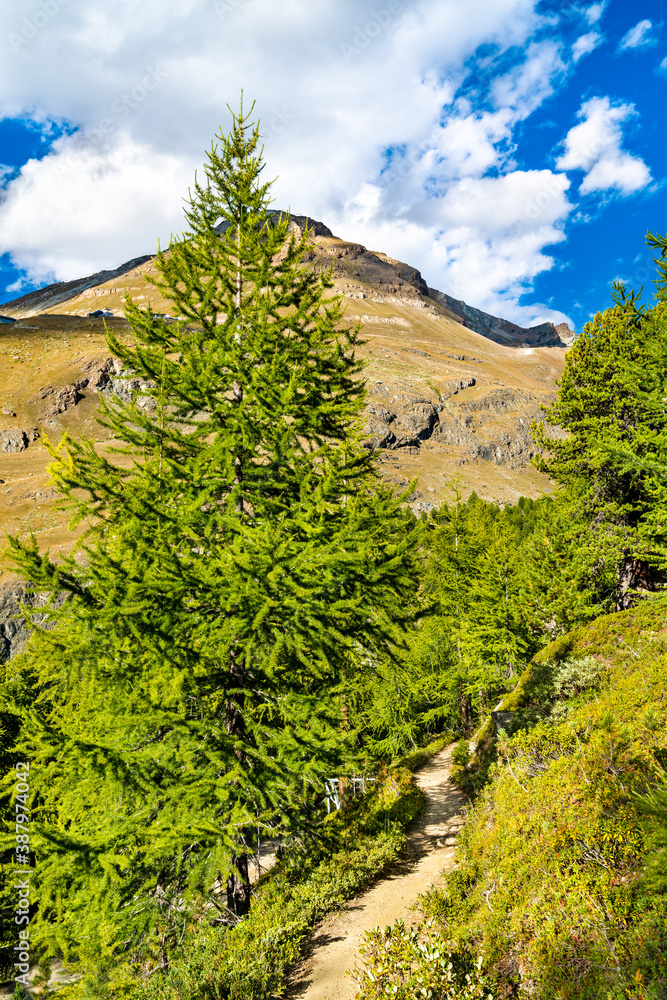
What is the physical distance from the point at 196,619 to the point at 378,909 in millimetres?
7046

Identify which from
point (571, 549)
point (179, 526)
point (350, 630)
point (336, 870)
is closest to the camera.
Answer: point (179, 526)

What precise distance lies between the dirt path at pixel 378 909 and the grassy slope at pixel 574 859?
38.1 inches

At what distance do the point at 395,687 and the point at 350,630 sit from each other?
35.7 ft

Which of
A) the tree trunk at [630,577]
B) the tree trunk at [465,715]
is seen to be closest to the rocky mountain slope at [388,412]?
the tree trunk at [465,715]

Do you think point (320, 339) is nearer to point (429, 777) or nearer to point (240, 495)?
point (240, 495)

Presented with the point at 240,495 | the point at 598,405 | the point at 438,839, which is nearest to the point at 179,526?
the point at 240,495

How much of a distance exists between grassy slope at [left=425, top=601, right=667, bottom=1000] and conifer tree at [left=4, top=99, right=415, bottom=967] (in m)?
3.05

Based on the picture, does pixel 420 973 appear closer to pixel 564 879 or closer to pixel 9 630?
pixel 564 879

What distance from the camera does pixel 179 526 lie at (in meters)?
6.20

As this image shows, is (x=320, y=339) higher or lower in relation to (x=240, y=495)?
higher

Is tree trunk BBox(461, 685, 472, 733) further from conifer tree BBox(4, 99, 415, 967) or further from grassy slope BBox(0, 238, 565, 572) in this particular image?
grassy slope BBox(0, 238, 565, 572)

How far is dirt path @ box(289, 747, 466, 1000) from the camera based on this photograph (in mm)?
6406

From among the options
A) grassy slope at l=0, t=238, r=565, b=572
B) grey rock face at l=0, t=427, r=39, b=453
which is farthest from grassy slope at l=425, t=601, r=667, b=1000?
grey rock face at l=0, t=427, r=39, b=453

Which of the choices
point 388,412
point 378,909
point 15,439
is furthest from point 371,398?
point 378,909
